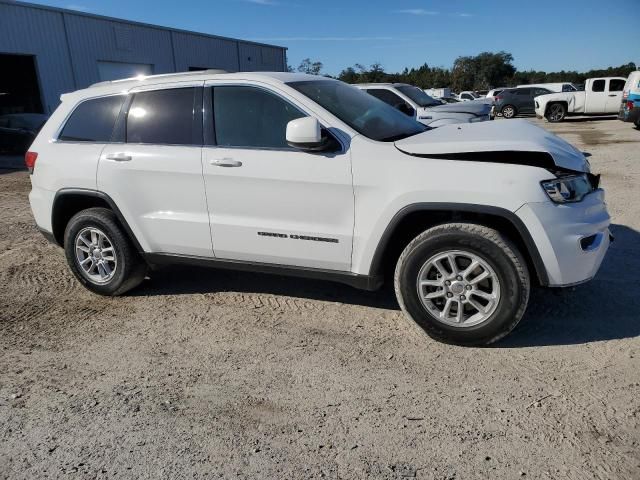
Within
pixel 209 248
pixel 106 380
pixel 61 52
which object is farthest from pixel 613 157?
pixel 61 52

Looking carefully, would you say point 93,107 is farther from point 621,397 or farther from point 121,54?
point 121,54

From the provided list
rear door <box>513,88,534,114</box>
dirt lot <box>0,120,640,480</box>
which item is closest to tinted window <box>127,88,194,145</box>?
dirt lot <box>0,120,640,480</box>

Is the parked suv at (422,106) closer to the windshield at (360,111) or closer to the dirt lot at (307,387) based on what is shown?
the windshield at (360,111)

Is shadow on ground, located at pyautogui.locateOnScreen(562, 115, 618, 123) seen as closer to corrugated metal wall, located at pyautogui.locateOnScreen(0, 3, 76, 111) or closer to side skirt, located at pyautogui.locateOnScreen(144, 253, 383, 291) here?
corrugated metal wall, located at pyautogui.locateOnScreen(0, 3, 76, 111)

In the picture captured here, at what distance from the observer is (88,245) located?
15.1 ft

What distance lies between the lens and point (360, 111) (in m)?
3.99

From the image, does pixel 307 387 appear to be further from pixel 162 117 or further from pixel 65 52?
pixel 65 52

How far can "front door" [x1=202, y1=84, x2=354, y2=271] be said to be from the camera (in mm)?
3553

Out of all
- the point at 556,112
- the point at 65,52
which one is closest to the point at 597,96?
the point at 556,112

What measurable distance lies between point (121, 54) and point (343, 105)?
22.8 m

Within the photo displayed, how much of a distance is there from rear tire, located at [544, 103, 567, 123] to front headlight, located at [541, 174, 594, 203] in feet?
71.0

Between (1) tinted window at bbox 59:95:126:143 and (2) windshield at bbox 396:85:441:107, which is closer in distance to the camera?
(1) tinted window at bbox 59:95:126:143

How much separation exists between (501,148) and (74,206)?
3.71m

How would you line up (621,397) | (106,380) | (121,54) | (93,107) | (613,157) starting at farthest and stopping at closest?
(121,54)
(613,157)
(93,107)
(106,380)
(621,397)
